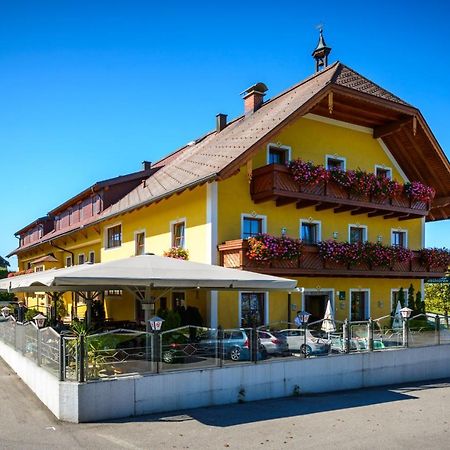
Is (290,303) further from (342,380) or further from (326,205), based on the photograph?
(342,380)

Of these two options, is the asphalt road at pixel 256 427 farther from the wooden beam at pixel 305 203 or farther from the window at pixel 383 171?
the window at pixel 383 171

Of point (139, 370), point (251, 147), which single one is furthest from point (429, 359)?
point (139, 370)

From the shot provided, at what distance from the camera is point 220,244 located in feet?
56.2

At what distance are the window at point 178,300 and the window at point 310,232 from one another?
4.99 meters

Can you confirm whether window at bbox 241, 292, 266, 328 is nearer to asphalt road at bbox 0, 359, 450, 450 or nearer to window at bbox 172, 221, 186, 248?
window at bbox 172, 221, 186, 248

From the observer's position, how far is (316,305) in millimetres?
20203

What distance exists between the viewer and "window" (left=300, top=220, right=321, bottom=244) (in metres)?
19.9

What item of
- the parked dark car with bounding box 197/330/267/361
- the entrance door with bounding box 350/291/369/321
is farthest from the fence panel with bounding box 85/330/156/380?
the entrance door with bounding box 350/291/369/321

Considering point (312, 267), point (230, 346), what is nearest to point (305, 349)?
point (230, 346)

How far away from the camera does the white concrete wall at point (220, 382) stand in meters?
9.99

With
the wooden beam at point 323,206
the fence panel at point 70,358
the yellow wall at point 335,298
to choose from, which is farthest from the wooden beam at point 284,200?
the fence panel at point 70,358

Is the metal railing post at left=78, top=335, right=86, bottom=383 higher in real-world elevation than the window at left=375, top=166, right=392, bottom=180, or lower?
lower

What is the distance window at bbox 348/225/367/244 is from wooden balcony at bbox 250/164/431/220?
23.7 inches

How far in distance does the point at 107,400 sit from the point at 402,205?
14.9 metres
